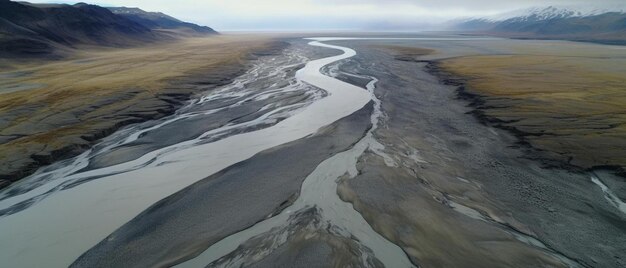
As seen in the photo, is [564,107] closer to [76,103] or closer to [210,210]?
[210,210]

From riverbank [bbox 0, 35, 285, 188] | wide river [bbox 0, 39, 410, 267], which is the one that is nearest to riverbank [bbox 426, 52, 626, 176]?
wide river [bbox 0, 39, 410, 267]

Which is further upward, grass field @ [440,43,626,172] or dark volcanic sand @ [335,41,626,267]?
grass field @ [440,43,626,172]

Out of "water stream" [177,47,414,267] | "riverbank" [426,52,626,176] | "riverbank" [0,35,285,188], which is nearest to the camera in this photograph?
"water stream" [177,47,414,267]

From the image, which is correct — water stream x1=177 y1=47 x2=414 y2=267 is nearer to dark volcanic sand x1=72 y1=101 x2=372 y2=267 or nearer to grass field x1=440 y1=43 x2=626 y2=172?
dark volcanic sand x1=72 y1=101 x2=372 y2=267

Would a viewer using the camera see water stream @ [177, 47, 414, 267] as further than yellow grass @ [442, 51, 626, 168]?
No

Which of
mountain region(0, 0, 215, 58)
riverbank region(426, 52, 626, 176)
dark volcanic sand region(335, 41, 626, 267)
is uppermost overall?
mountain region(0, 0, 215, 58)

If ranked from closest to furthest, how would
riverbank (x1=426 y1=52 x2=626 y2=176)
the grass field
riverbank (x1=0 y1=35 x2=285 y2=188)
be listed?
1. riverbank (x1=426 y1=52 x2=626 y2=176)
2. the grass field
3. riverbank (x1=0 y1=35 x2=285 y2=188)

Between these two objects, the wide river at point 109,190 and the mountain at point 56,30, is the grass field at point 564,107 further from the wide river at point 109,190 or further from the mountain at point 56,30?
the mountain at point 56,30

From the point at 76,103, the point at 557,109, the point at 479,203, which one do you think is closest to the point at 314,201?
the point at 479,203
